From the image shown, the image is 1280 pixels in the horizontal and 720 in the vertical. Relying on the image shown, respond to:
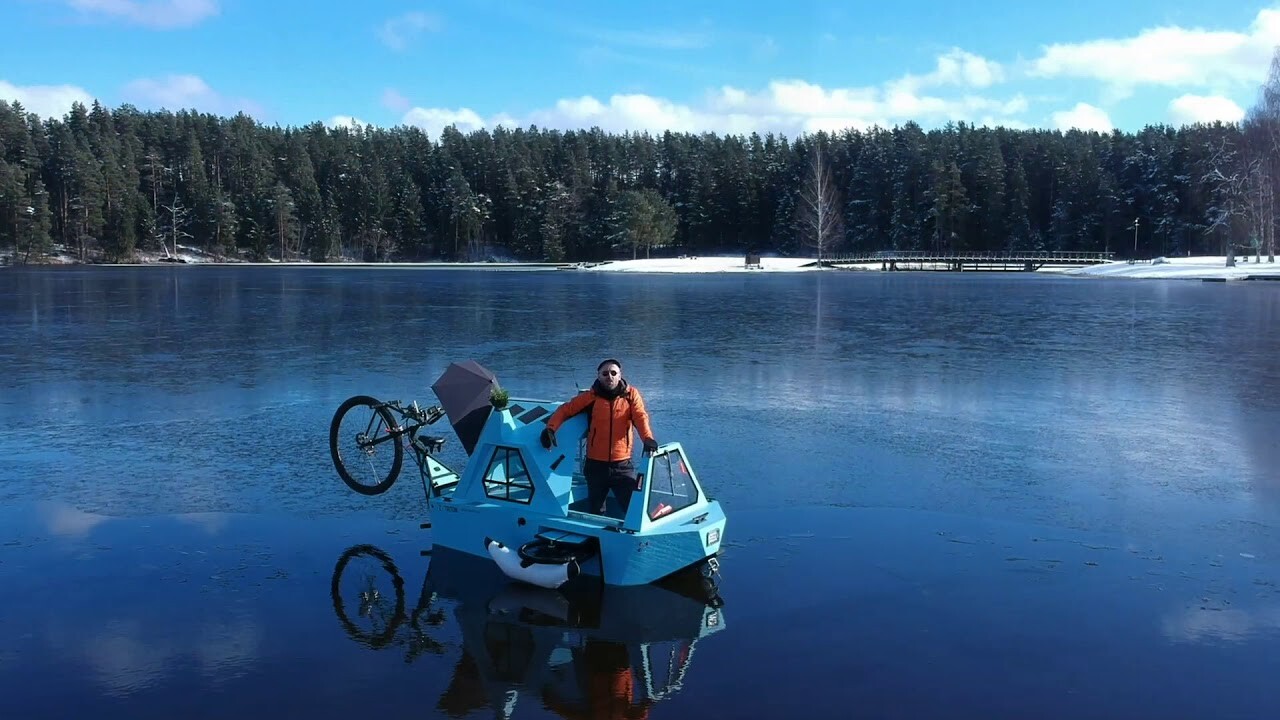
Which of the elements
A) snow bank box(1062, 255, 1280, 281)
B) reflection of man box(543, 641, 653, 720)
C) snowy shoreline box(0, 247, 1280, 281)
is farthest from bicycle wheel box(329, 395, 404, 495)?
snow bank box(1062, 255, 1280, 281)

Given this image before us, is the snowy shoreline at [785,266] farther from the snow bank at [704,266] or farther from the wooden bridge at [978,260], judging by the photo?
the wooden bridge at [978,260]

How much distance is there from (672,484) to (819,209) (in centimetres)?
10276

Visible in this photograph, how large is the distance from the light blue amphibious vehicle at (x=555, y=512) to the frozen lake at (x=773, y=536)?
0.58 m

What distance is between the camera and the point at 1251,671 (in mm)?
7035

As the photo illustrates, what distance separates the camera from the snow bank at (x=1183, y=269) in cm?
6888

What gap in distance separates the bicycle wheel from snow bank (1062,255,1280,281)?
68529 mm

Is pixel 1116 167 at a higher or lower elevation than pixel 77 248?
higher

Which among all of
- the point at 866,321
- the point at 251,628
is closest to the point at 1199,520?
the point at 251,628

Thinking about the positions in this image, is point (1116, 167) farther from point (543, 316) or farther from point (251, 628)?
point (251, 628)

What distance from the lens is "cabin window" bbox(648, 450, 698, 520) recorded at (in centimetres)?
905

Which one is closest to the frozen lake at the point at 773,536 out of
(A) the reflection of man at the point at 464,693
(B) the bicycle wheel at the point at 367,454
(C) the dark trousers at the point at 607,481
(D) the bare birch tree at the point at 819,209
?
(A) the reflection of man at the point at 464,693

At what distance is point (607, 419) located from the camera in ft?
30.0

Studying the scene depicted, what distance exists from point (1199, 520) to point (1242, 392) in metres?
9.28

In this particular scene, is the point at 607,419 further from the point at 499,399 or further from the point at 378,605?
the point at 378,605
